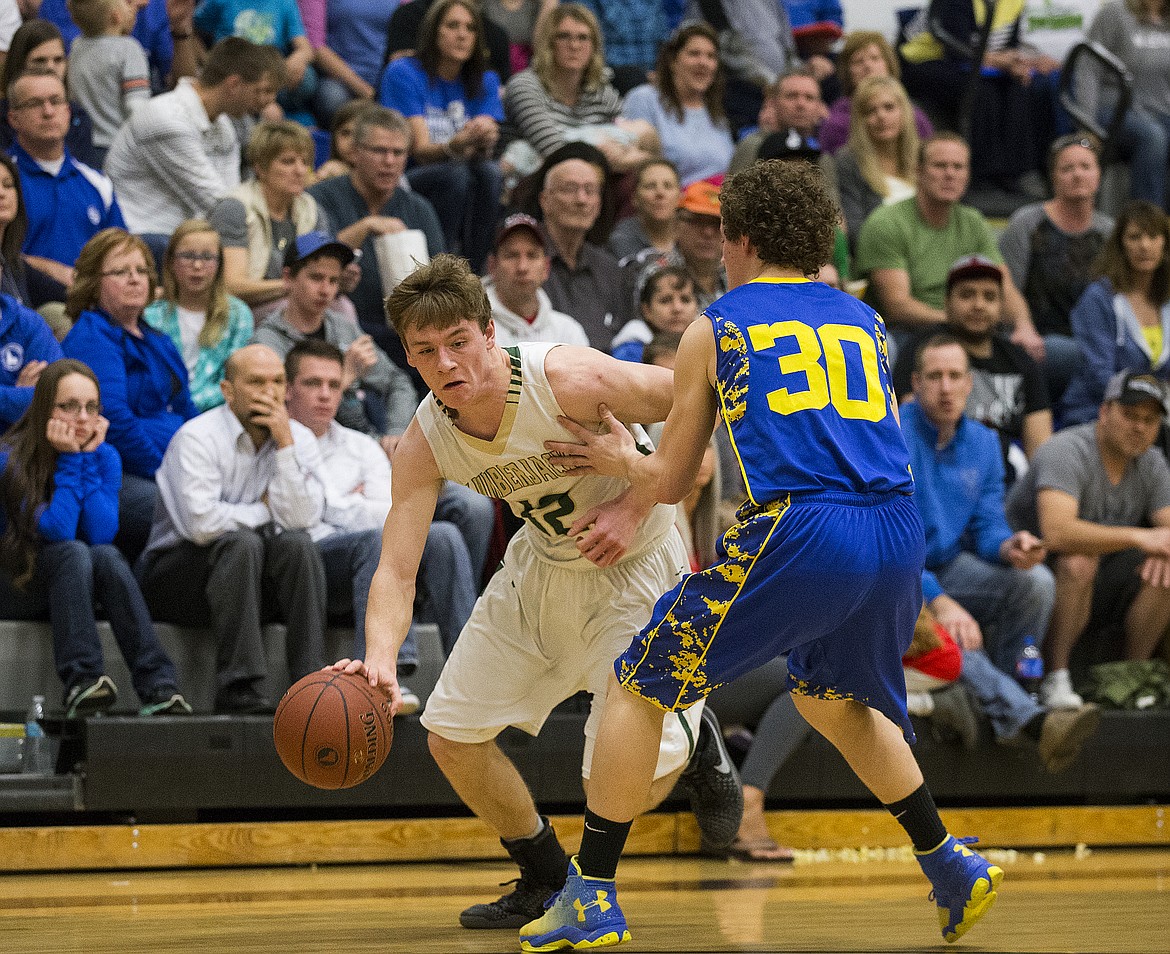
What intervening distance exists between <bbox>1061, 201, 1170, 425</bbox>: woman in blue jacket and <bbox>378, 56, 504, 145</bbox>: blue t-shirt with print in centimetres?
336

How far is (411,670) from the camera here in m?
5.79

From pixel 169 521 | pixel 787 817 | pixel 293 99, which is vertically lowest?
pixel 787 817

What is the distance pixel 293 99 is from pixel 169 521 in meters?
4.03

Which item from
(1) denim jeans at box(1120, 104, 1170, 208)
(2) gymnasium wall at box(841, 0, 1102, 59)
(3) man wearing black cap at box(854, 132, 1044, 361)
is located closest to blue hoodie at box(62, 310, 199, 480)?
(3) man wearing black cap at box(854, 132, 1044, 361)

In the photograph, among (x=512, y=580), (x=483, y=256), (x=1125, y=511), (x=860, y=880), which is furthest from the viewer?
(x=483, y=256)

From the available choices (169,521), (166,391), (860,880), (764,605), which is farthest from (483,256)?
(764,605)

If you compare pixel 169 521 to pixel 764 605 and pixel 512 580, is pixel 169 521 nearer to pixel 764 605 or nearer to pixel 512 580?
pixel 512 580

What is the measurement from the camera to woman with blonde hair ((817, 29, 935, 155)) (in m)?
9.38

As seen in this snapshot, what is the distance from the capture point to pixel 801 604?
3598 mm

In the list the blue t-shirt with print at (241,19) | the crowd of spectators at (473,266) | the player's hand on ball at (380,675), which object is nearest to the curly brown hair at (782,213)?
the player's hand on ball at (380,675)

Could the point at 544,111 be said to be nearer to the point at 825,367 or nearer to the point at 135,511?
the point at 135,511

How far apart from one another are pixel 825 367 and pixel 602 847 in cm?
123

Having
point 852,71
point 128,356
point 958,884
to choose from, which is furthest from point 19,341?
point 852,71

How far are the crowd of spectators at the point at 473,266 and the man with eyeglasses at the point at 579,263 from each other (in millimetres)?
15
